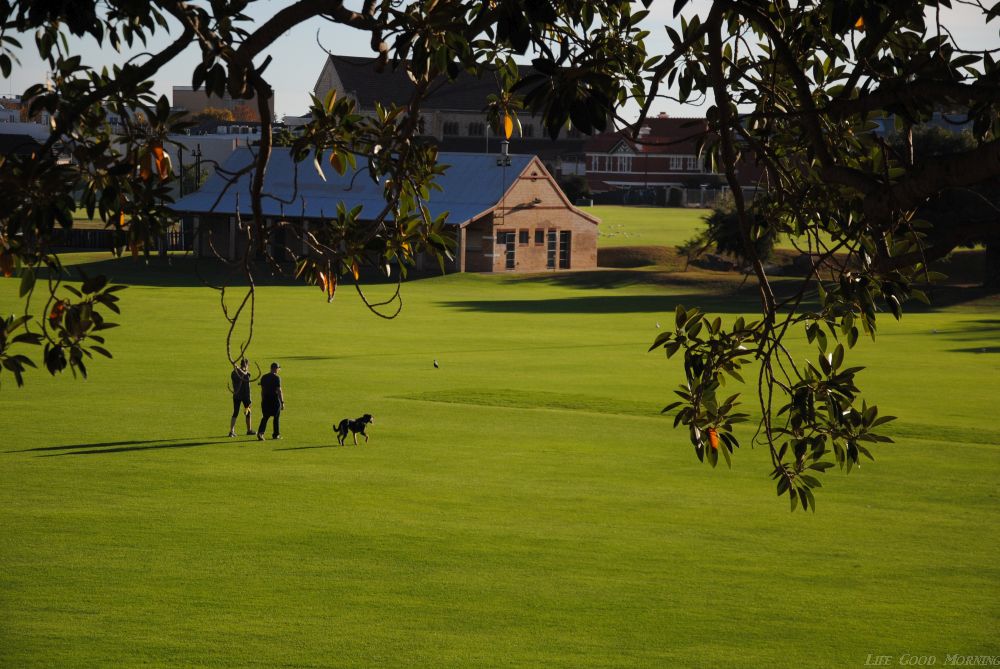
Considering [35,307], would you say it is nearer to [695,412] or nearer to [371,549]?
[371,549]

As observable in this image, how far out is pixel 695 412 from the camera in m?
7.97

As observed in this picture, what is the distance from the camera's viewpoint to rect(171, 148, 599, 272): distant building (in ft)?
242

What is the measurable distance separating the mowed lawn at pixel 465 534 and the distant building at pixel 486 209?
1551 inches

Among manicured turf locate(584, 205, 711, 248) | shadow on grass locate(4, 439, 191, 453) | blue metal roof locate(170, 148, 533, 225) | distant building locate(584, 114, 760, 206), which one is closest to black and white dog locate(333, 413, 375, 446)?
shadow on grass locate(4, 439, 191, 453)

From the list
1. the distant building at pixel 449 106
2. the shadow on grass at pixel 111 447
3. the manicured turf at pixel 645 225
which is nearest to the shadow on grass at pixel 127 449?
the shadow on grass at pixel 111 447

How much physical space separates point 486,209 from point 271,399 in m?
48.5

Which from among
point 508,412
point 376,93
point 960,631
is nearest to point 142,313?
point 508,412

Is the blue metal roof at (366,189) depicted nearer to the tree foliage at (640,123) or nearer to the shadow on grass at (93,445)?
the shadow on grass at (93,445)

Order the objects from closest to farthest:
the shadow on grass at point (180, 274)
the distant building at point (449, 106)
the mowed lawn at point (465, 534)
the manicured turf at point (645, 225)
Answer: the mowed lawn at point (465, 534) < the shadow on grass at point (180, 274) < the manicured turf at point (645, 225) < the distant building at point (449, 106)

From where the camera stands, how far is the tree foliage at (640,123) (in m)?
6.80

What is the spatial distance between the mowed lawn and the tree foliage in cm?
599

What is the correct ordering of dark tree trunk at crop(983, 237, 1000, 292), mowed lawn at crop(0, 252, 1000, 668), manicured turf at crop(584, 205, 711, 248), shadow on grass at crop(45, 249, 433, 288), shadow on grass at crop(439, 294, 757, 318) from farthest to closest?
manicured turf at crop(584, 205, 711, 248)
shadow on grass at crop(45, 249, 433, 288)
dark tree trunk at crop(983, 237, 1000, 292)
shadow on grass at crop(439, 294, 757, 318)
mowed lawn at crop(0, 252, 1000, 668)

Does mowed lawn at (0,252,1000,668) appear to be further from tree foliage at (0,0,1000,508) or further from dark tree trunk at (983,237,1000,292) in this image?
dark tree trunk at (983,237,1000,292)

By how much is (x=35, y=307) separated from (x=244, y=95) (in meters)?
49.2
